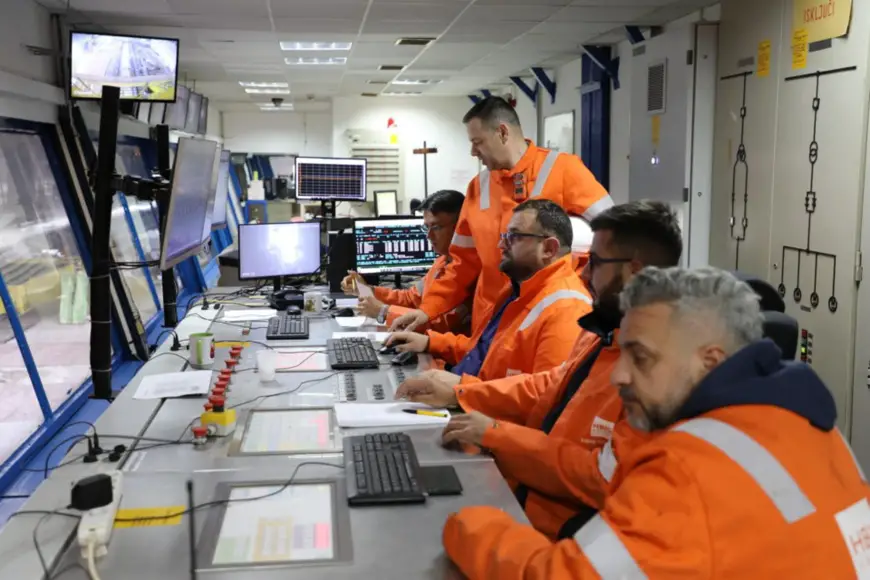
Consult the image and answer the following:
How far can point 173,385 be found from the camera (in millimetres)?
2498

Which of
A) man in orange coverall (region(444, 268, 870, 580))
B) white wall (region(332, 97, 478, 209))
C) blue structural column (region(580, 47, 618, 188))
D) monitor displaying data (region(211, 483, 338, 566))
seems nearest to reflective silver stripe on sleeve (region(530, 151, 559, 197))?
monitor displaying data (region(211, 483, 338, 566))

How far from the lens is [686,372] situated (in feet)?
3.91

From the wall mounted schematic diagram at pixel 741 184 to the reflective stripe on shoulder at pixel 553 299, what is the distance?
2031mm

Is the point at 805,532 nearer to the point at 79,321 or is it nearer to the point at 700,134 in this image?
the point at 700,134

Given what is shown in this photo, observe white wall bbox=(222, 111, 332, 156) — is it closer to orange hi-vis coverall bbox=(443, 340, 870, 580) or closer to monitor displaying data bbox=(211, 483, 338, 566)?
monitor displaying data bbox=(211, 483, 338, 566)

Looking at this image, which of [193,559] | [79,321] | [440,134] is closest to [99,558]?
[193,559]

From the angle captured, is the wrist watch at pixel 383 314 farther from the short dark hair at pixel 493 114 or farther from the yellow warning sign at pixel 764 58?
the yellow warning sign at pixel 764 58

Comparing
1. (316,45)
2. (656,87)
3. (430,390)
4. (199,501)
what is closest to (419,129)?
(316,45)

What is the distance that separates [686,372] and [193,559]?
34.1 inches

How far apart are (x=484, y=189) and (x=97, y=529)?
7.95 feet

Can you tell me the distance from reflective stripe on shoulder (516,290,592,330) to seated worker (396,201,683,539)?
0.88 ft

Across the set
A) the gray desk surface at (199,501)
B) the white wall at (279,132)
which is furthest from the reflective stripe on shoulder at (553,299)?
the white wall at (279,132)

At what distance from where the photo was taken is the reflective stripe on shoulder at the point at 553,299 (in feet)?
7.78

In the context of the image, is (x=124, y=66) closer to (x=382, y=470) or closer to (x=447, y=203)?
(x=447, y=203)
